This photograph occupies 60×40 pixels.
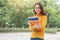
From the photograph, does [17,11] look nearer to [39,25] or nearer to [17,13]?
[17,13]

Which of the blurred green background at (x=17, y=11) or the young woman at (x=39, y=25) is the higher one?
the young woman at (x=39, y=25)

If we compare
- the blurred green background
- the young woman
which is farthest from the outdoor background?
the young woman

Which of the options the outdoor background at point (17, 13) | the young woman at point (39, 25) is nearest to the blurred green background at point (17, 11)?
the outdoor background at point (17, 13)

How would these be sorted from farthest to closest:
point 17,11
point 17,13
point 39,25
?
point 17,13, point 17,11, point 39,25

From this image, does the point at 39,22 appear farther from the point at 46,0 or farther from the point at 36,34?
the point at 46,0

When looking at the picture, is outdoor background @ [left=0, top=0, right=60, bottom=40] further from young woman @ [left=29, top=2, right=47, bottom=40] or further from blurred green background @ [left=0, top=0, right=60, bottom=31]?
young woman @ [left=29, top=2, right=47, bottom=40]

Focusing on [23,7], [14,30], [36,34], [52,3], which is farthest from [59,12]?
[36,34]

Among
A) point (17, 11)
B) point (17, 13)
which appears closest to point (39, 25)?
point (17, 11)

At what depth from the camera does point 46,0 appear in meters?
20.8

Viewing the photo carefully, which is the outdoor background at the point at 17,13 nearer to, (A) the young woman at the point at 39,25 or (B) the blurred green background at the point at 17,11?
(B) the blurred green background at the point at 17,11

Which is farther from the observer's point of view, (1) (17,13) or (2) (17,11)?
(1) (17,13)

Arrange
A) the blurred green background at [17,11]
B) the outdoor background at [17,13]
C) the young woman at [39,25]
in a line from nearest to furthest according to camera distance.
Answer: the young woman at [39,25] < the outdoor background at [17,13] < the blurred green background at [17,11]

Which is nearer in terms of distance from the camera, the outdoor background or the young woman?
the young woman

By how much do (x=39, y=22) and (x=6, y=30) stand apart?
51.0ft
